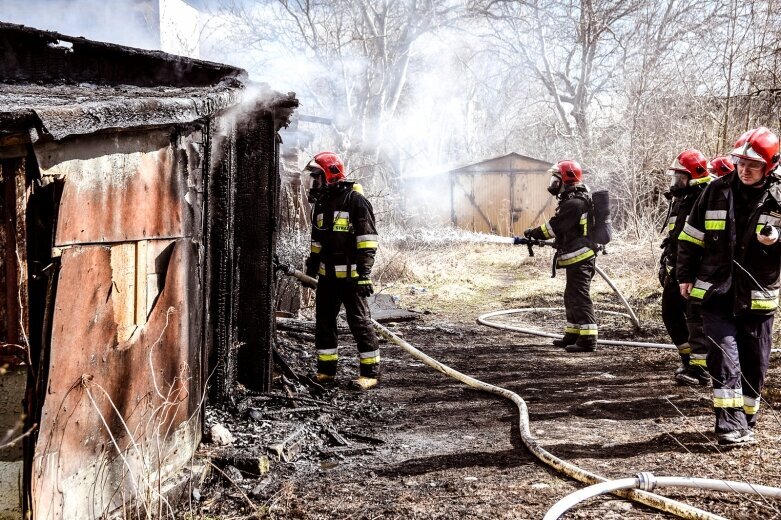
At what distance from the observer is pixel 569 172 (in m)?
7.31

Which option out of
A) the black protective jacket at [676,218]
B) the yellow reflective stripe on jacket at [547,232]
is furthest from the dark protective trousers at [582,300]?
the black protective jacket at [676,218]

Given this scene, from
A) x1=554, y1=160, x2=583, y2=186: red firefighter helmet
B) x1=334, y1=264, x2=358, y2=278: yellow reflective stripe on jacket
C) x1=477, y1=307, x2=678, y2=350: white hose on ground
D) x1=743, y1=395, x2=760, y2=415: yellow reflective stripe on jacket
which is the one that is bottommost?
x1=477, y1=307, x2=678, y2=350: white hose on ground

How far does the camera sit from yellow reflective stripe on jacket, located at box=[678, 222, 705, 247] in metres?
4.33

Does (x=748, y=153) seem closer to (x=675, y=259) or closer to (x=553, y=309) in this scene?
(x=675, y=259)

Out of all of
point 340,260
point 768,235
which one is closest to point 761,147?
point 768,235

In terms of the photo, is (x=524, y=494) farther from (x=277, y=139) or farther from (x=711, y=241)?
(x=277, y=139)

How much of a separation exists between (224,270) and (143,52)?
5.69ft

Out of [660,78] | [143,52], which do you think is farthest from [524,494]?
[660,78]

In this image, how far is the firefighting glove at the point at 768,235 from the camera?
3851mm

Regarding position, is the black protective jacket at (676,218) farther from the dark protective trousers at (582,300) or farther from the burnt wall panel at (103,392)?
the burnt wall panel at (103,392)

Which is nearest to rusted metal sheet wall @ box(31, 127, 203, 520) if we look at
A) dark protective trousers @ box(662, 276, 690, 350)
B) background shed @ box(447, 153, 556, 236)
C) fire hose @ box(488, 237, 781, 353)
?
dark protective trousers @ box(662, 276, 690, 350)

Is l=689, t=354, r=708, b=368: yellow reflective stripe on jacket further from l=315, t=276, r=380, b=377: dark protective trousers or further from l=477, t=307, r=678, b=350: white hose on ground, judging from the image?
l=315, t=276, r=380, b=377: dark protective trousers

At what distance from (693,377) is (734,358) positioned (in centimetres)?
185

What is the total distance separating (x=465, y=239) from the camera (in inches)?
760
